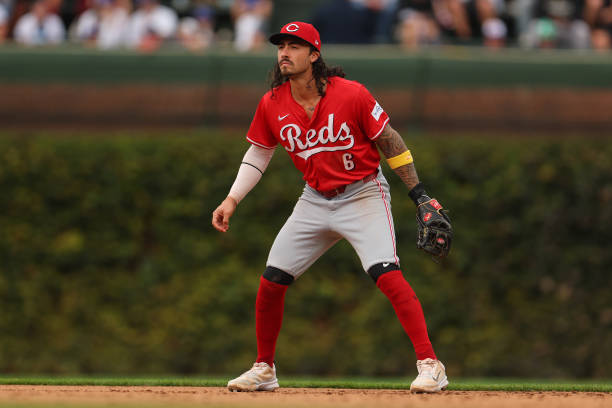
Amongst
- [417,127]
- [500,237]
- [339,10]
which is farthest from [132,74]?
[500,237]

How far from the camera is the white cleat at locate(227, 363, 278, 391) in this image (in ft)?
20.0

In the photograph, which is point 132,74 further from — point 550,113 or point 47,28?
point 550,113

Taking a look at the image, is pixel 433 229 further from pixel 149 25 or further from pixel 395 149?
pixel 149 25

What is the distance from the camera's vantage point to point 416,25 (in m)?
11.9

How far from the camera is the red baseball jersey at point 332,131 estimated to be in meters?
5.86

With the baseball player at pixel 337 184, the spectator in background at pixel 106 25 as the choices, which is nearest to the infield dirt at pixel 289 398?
the baseball player at pixel 337 184

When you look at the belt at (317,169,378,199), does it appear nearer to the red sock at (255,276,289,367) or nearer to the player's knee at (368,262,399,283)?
the player's knee at (368,262,399,283)

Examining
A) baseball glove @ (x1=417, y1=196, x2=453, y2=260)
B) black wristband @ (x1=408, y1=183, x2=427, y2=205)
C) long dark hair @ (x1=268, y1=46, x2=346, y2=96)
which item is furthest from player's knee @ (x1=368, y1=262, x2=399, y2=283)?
long dark hair @ (x1=268, y1=46, x2=346, y2=96)

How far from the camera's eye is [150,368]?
10406mm

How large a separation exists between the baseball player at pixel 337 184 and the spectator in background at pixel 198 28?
607 cm

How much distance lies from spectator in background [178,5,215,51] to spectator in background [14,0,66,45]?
4.94 ft

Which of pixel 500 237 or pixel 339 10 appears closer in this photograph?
pixel 500 237

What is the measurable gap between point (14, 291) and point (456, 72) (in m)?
5.43

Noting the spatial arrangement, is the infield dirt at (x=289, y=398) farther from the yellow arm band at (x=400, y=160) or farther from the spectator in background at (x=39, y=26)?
the spectator in background at (x=39, y=26)
